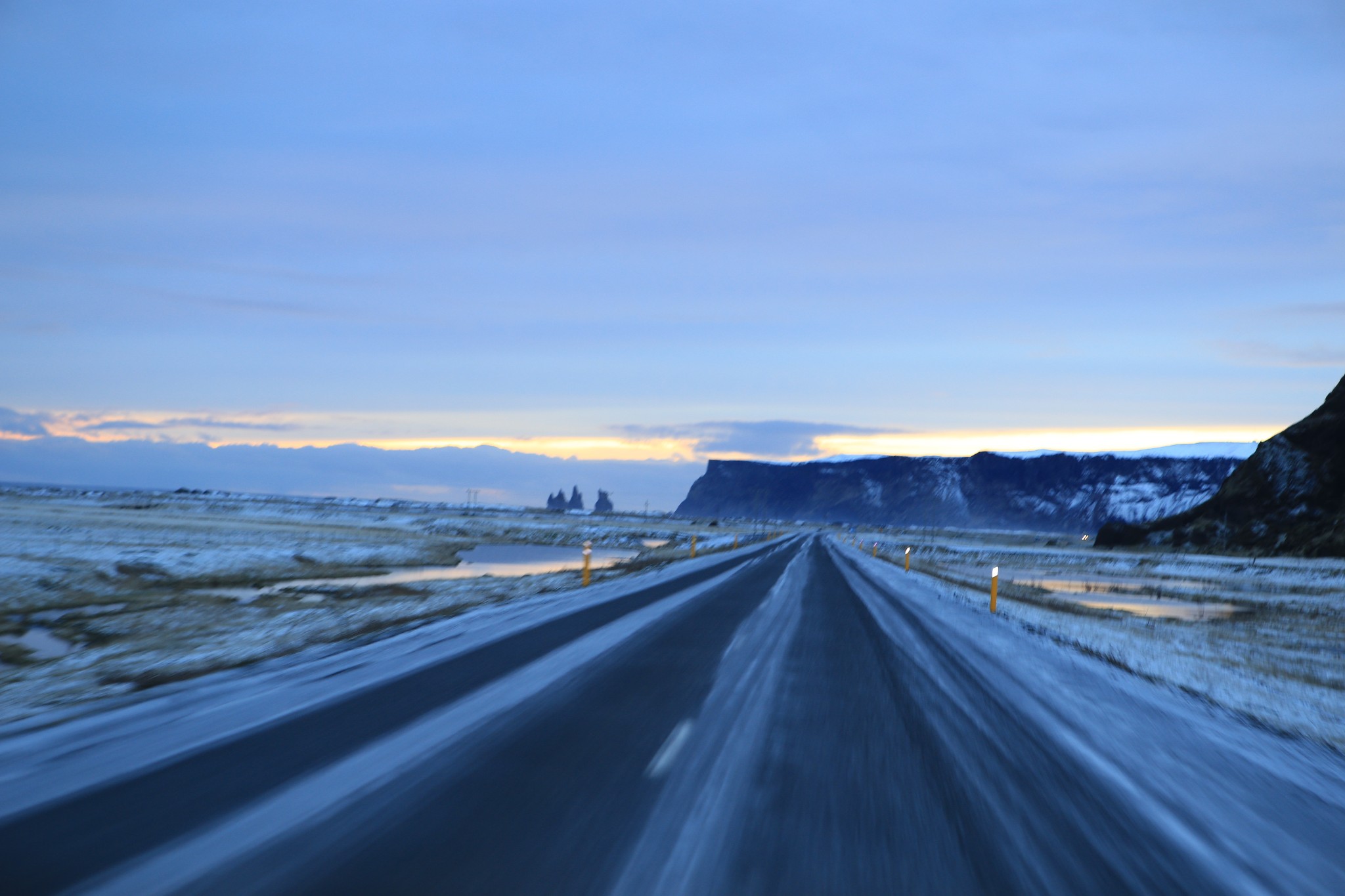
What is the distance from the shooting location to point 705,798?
5.43 metres

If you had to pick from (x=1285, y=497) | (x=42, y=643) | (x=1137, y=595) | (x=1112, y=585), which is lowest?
(x=1112, y=585)

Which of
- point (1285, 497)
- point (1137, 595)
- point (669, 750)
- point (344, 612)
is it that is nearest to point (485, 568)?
point (344, 612)

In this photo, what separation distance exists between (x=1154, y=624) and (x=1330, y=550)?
42.4 meters

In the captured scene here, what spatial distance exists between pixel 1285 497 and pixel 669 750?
3011 inches

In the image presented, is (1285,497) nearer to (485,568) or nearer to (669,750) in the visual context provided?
(485,568)

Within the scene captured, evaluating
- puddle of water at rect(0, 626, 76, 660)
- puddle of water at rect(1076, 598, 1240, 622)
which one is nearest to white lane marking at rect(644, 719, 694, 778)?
puddle of water at rect(0, 626, 76, 660)

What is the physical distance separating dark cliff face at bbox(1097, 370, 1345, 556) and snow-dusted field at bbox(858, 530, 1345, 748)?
1231 cm

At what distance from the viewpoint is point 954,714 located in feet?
27.4

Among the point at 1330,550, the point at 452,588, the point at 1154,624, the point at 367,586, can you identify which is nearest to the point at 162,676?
the point at 452,588

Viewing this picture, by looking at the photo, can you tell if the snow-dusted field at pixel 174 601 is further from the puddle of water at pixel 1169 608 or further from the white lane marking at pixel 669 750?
the puddle of water at pixel 1169 608

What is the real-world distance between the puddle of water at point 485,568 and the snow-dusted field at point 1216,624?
17.0 meters

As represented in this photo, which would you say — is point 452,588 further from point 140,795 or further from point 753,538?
point 753,538

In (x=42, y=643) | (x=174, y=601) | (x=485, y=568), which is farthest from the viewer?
(x=485, y=568)

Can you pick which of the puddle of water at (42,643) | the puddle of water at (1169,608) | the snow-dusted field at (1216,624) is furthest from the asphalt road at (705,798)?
the puddle of water at (1169,608)
